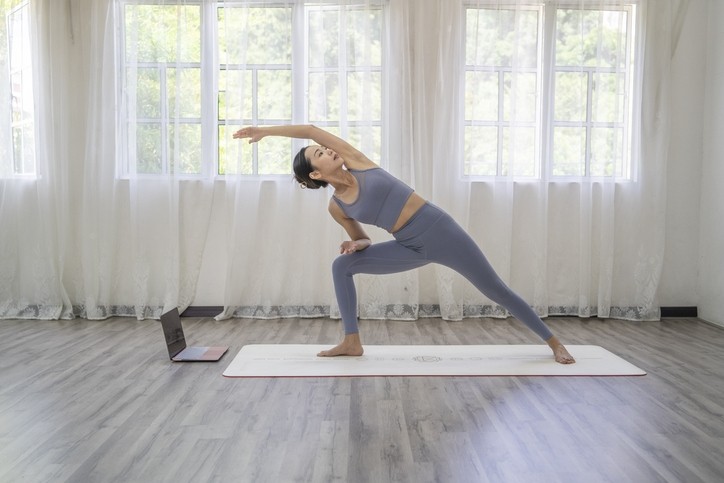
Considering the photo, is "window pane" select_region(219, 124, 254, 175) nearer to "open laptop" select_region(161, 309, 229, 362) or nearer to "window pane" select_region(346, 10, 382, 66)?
"window pane" select_region(346, 10, 382, 66)

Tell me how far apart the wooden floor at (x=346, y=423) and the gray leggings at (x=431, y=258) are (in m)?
0.42

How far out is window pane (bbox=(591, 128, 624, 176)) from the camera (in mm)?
4578

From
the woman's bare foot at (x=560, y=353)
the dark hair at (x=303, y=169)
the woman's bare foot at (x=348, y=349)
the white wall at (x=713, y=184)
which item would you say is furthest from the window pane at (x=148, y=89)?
the white wall at (x=713, y=184)

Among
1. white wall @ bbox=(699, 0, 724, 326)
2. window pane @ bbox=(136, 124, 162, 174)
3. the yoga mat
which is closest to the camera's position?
the yoga mat

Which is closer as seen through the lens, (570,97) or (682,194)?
(570,97)

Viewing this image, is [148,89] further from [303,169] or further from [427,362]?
[427,362]

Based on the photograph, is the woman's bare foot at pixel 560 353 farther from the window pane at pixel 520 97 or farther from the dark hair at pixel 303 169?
the window pane at pixel 520 97

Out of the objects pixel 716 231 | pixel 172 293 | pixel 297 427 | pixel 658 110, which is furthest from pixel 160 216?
pixel 716 231

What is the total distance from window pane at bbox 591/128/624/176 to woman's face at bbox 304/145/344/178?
2.32 m

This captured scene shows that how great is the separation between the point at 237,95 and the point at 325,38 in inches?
29.4

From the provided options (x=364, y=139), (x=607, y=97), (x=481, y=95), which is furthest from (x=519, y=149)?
(x=364, y=139)

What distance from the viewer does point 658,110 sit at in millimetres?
4582

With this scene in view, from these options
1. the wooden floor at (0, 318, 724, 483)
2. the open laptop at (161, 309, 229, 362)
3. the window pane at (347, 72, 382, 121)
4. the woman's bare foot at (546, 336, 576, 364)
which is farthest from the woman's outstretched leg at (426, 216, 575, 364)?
the window pane at (347, 72, 382, 121)

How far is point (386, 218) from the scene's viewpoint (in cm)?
313
